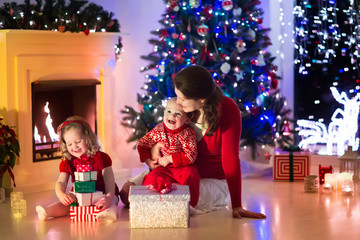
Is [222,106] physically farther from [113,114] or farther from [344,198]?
[113,114]

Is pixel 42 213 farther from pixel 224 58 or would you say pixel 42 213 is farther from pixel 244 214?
pixel 224 58

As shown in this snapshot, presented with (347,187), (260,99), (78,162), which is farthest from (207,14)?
(78,162)

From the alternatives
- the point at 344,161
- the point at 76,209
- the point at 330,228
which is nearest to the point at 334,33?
the point at 344,161

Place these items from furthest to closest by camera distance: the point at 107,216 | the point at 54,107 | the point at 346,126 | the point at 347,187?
the point at 346,126, the point at 54,107, the point at 347,187, the point at 107,216

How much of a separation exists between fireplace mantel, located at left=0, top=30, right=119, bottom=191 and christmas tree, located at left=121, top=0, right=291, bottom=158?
605 mm

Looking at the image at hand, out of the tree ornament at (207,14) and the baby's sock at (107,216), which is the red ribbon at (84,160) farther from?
the tree ornament at (207,14)

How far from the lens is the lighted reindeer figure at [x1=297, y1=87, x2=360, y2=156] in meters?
6.91

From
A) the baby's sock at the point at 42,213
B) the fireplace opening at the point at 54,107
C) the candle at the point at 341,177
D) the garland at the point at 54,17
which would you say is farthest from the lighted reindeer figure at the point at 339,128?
the baby's sock at the point at 42,213

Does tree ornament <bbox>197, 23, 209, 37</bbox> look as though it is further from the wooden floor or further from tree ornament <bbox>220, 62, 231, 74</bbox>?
the wooden floor

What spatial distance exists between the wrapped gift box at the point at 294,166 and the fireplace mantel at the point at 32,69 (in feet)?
6.04

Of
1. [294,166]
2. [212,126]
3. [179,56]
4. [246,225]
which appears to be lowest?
[246,225]

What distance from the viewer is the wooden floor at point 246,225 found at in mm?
4301

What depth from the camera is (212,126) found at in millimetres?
4895

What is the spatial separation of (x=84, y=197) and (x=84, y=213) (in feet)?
0.35
